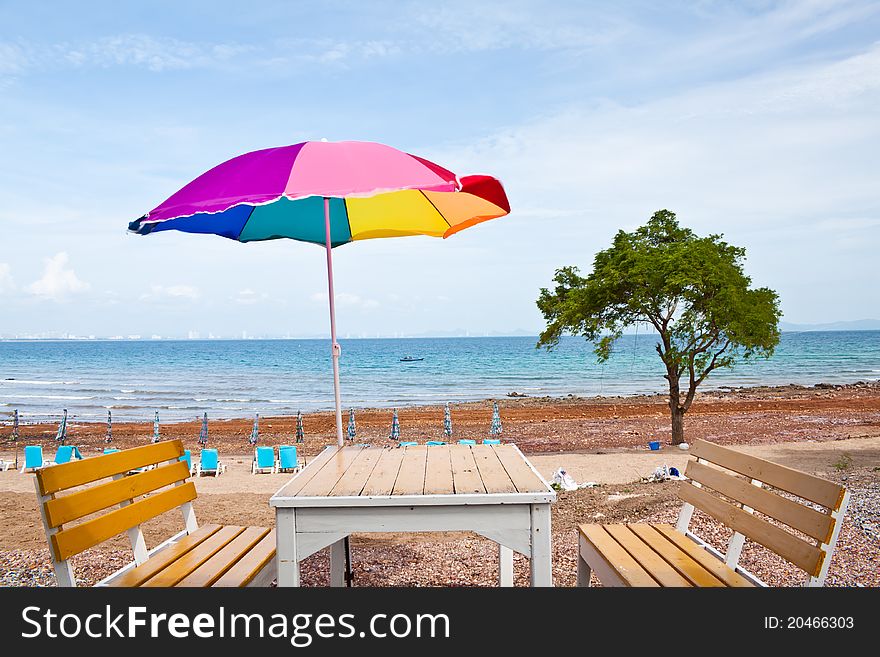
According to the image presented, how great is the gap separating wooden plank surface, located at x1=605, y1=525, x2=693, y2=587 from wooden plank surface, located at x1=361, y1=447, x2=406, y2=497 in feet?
3.80

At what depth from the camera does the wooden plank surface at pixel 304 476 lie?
2.84m

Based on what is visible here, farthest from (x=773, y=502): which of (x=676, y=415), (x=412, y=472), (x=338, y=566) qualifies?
(x=676, y=415)

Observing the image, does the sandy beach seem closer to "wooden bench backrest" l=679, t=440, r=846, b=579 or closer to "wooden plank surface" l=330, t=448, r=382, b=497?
"wooden plank surface" l=330, t=448, r=382, b=497

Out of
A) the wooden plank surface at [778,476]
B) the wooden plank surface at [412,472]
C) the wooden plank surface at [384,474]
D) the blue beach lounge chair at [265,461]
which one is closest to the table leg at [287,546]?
the wooden plank surface at [384,474]

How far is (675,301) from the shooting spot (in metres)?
14.1

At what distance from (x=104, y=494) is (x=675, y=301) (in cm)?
1291

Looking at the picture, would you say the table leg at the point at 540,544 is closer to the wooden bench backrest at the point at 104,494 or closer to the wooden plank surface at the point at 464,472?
the wooden plank surface at the point at 464,472

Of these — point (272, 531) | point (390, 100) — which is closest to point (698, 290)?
point (390, 100)

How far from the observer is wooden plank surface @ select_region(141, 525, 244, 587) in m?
2.78

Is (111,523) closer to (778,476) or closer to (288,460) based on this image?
(778,476)

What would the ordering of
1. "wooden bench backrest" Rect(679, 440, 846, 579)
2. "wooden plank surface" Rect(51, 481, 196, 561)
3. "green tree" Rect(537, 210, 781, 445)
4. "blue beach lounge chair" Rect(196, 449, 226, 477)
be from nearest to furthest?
"wooden bench backrest" Rect(679, 440, 846, 579) < "wooden plank surface" Rect(51, 481, 196, 561) < "blue beach lounge chair" Rect(196, 449, 226, 477) < "green tree" Rect(537, 210, 781, 445)

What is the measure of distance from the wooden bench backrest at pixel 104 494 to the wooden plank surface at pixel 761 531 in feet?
8.80

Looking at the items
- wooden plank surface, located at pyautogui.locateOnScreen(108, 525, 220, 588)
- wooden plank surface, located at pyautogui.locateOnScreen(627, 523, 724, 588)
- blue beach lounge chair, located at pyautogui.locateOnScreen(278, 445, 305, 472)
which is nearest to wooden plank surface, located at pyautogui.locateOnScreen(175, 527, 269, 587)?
wooden plank surface, located at pyautogui.locateOnScreen(108, 525, 220, 588)
